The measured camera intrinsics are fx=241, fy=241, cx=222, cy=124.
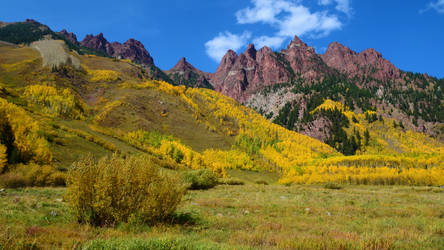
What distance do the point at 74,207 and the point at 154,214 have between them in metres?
2.75

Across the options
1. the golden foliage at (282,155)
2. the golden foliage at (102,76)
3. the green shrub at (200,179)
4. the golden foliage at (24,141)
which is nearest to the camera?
the golden foliage at (24,141)

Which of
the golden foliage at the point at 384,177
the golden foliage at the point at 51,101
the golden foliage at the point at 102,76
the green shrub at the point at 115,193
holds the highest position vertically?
the golden foliage at the point at 102,76

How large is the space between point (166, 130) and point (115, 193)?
4049 inches

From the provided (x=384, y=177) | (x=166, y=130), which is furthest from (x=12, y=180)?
(x=166, y=130)

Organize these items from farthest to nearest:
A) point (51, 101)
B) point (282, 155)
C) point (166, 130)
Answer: point (282, 155), point (166, 130), point (51, 101)

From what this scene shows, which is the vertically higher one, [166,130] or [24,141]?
[166,130]

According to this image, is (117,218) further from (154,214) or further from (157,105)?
(157,105)

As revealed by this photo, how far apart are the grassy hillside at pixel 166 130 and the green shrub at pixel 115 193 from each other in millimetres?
32690

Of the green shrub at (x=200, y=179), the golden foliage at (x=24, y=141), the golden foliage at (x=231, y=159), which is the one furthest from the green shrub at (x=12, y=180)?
the golden foliage at (x=231, y=159)

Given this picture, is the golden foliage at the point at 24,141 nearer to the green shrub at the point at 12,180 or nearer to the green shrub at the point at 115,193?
the green shrub at the point at 12,180

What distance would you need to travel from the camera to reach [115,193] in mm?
8406

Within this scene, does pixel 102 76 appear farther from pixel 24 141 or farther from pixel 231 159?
pixel 24 141

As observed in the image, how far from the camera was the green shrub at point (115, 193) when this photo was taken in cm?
820

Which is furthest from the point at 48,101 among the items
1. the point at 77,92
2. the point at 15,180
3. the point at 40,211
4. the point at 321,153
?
the point at 321,153
